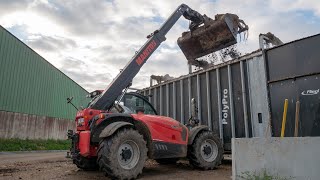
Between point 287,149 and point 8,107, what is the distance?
1660 centimetres

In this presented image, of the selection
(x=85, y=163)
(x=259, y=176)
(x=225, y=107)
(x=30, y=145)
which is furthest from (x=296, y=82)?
(x=30, y=145)

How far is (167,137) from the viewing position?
6.67 metres

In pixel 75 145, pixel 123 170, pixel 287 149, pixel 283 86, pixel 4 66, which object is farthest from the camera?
pixel 4 66

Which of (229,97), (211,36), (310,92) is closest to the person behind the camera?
(310,92)

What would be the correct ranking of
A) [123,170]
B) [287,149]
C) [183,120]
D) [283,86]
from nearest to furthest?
[287,149] < [123,170] < [283,86] < [183,120]

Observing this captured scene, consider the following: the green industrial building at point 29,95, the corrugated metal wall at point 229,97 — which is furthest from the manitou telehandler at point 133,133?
the green industrial building at point 29,95

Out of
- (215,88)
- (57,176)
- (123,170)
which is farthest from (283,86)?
(57,176)

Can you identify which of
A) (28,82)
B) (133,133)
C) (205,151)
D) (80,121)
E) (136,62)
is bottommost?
(205,151)

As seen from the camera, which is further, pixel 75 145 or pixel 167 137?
pixel 167 137

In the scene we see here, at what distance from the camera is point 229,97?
25.9 feet

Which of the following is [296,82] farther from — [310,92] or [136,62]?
[136,62]

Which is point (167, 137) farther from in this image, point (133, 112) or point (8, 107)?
point (8, 107)

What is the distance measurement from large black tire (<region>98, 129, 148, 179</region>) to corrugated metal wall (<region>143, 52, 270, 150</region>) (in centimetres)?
282

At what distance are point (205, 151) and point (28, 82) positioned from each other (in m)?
15.3
